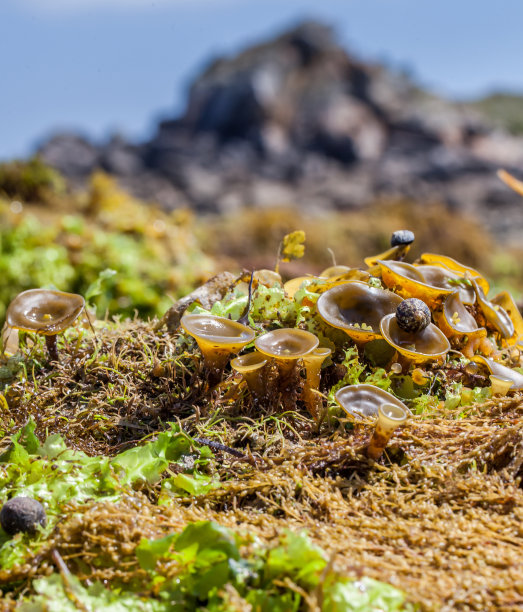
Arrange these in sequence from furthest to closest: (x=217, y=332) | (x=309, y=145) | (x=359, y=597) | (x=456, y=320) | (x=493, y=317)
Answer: (x=309, y=145) → (x=493, y=317) → (x=456, y=320) → (x=217, y=332) → (x=359, y=597)

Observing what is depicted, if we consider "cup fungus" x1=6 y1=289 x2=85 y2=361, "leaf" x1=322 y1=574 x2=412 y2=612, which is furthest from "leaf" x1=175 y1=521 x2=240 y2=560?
"cup fungus" x1=6 y1=289 x2=85 y2=361

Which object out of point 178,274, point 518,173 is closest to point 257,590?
point 178,274

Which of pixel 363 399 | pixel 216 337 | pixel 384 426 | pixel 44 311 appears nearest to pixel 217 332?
pixel 216 337

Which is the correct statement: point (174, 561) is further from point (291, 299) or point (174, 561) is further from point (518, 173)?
point (518, 173)

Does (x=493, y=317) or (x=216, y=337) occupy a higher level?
(x=216, y=337)

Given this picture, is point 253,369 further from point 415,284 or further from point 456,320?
point 456,320

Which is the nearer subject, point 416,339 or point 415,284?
point 416,339
